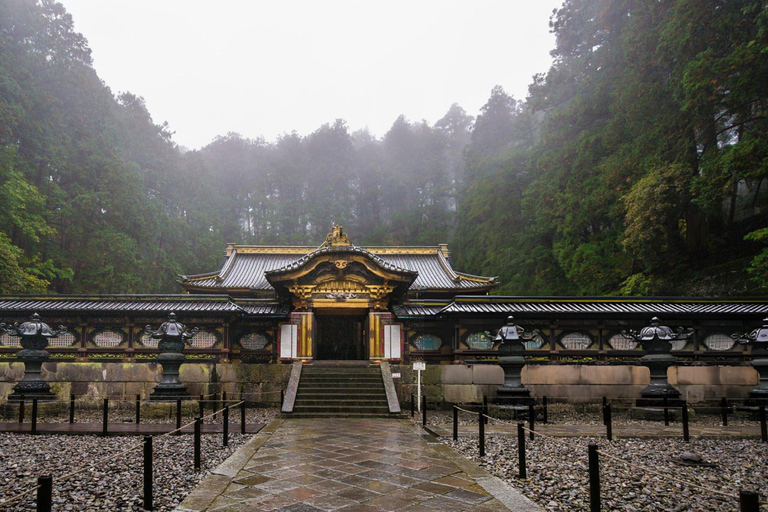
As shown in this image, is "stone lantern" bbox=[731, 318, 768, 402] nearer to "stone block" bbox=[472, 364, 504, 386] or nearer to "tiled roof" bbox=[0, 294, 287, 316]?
"stone block" bbox=[472, 364, 504, 386]

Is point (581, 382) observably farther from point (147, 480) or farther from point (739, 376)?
point (147, 480)

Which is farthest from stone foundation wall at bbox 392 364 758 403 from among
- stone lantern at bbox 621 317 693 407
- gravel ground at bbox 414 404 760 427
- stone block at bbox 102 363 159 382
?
stone block at bbox 102 363 159 382

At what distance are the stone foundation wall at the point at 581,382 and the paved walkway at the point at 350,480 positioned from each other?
20.3 feet

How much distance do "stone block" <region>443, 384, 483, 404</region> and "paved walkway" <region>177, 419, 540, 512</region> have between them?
6161mm

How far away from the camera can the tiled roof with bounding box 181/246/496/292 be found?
2291cm

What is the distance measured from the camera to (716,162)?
1808 cm

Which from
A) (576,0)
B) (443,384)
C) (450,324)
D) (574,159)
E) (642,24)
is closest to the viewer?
(443,384)

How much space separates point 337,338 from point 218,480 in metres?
15.1

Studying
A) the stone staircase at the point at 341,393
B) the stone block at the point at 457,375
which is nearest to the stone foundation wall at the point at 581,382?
the stone block at the point at 457,375

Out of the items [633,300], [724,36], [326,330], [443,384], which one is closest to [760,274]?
[633,300]

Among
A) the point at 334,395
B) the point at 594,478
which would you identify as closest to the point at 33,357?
the point at 334,395

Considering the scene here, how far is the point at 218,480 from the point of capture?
21.2 feet

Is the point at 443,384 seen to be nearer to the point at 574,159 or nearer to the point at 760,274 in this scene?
the point at 760,274

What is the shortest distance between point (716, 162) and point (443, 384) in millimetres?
12845
